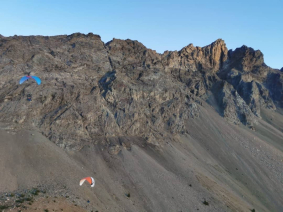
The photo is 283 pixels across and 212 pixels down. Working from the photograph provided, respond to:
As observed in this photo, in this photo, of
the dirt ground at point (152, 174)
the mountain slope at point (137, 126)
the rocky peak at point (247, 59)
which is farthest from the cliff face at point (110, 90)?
the dirt ground at point (152, 174)

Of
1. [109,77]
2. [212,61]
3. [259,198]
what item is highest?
[212,61]

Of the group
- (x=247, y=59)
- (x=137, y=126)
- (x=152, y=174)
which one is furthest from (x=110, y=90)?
(x=247, y=59)

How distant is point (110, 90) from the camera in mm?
58750

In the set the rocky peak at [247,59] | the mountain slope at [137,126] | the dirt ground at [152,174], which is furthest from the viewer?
the rocky peak at [247,59]

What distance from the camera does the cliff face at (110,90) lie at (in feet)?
162

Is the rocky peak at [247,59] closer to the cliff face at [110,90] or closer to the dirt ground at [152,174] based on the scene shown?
the cliff face at [110,90]

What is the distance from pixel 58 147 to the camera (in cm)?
4359

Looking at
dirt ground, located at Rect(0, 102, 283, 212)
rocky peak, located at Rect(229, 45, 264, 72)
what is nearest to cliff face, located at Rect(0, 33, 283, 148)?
rocky peak, located at Rect(229, 45, 264, 72)

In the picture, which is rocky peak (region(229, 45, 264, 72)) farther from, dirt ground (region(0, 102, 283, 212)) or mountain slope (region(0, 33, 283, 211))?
dirt ground (region(0, 102, 283, 212))

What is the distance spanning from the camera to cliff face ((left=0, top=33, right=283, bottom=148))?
49.2 meters

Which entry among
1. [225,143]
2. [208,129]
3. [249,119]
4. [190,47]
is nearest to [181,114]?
[208,129]

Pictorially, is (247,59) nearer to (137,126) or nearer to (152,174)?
(137,126)

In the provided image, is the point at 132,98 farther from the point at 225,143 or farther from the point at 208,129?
the point at 225,143

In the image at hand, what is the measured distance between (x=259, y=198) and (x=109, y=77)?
156 ft
